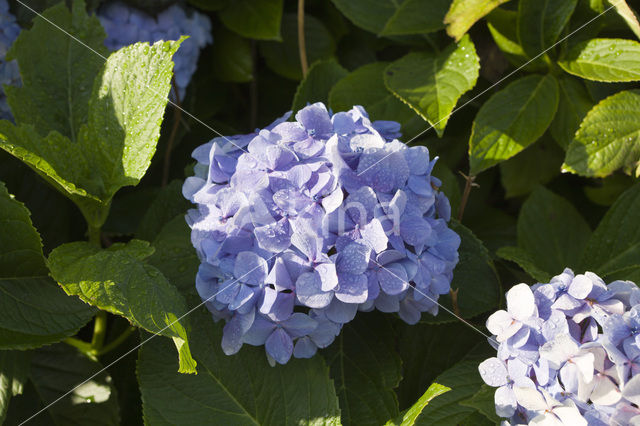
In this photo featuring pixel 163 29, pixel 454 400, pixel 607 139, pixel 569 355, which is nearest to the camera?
pixel 569 355

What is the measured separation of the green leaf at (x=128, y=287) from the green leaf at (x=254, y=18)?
2.18 feet

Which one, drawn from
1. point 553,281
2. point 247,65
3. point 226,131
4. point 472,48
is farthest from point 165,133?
point 553,281

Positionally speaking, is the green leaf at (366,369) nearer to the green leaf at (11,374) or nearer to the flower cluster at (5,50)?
the green leaf at (11,374)

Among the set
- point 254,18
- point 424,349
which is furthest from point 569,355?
point 254,18

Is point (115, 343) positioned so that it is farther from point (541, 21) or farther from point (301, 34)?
point (541, 21)

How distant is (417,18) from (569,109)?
346 mm

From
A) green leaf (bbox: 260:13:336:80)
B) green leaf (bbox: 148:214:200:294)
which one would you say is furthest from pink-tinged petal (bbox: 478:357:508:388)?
green leaf (bbox: 260:13:336:80)

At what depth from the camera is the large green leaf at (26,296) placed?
3.17 feet

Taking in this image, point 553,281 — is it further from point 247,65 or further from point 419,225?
point 247,65

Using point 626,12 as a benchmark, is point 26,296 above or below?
below

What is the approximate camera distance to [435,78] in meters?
1.23

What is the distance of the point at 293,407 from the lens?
1001mm

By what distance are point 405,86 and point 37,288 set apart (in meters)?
0.73

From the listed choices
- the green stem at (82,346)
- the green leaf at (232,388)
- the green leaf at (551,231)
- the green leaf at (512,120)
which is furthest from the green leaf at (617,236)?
the green stem at (82,346)
